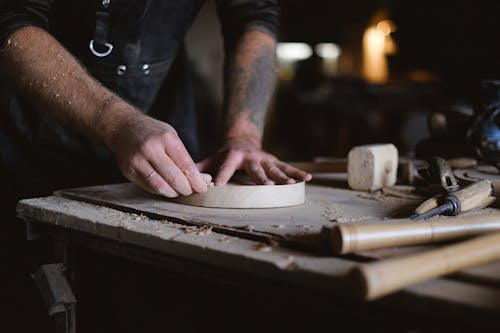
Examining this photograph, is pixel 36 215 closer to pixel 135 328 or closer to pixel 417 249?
pixel 135 328

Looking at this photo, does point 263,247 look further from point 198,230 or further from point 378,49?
point 378,49

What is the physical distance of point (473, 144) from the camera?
6.14 feet

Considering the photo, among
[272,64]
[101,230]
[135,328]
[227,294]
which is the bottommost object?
[135,328]

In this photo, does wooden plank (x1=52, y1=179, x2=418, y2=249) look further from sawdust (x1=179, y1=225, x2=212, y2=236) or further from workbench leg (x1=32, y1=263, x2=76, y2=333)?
workbench leg (x1=32, y1=263, x2=76, y2=333)

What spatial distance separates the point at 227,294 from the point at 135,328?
0.29 metres

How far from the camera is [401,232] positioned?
957 mm

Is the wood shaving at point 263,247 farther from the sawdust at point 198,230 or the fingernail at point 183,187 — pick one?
the fingernail at point 183,187

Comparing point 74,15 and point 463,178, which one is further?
point 74,15

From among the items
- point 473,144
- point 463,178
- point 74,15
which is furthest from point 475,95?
point 74,15

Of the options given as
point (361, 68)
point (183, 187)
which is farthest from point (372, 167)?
point (361, 68)

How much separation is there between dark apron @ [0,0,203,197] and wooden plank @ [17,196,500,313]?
0.71m

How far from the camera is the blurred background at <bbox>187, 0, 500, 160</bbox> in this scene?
5.64 meters

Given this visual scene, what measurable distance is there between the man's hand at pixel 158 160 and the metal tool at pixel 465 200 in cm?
52

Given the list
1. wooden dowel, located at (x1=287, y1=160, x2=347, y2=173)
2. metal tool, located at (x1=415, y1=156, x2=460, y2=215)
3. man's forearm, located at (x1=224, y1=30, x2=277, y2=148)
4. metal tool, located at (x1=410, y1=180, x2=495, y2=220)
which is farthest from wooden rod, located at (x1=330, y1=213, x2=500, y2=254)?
man's forearm, located at (x1=224, y1=30, x2=277, y2=148)
